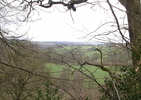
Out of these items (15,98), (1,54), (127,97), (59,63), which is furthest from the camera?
(15,98)

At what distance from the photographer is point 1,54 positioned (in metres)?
5.14

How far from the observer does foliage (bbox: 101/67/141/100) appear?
3.17 metres

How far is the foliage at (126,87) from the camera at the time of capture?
3166 millimetres

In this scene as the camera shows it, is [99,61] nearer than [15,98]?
Yes

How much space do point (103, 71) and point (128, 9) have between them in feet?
5.90

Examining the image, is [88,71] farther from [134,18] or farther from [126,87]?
[134,18]

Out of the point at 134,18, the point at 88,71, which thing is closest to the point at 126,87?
the point at 88,71

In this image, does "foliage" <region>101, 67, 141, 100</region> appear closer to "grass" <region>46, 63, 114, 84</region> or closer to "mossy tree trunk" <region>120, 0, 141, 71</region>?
"grass" <region>46, 63, 114, 84</region>

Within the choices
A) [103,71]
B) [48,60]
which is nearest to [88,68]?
[103,71]

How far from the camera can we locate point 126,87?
325 centimetres

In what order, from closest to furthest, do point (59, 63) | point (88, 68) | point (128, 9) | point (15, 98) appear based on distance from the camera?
point (59, 63)
point (88, 68)
point (128, 9)
point (15, 98)

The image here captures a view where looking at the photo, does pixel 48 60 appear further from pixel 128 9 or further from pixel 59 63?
pixel 128 9

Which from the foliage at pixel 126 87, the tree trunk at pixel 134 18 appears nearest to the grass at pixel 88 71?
the foliage at pixel 126 87

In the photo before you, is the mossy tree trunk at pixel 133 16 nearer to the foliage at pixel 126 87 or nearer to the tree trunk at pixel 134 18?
the tree trunk at pixel 134 18
